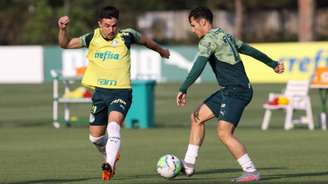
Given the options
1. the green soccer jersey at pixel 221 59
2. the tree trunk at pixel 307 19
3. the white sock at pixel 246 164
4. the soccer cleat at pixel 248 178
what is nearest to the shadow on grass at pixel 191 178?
the soccer cleat at pixel 248 178

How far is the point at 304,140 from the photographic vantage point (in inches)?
828

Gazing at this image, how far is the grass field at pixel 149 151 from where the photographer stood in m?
14.1

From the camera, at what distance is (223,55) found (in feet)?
43.7

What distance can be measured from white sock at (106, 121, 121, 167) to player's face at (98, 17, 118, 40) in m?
1.09

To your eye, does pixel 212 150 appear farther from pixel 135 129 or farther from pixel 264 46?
pixel 264 46

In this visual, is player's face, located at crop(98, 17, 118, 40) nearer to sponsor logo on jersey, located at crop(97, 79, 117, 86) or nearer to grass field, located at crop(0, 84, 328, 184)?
sponsor logo on jersey, located at crop(97, 79, 117, 86)

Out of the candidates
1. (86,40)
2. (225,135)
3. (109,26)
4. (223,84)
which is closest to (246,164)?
(225,135)

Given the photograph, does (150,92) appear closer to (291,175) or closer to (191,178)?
(291,175)

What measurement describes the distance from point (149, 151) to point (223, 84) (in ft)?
17.6

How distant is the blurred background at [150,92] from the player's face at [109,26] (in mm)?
1744

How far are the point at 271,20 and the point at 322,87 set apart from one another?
54708 millimetres

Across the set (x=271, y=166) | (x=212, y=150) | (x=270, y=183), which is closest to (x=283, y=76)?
(x=212, y=150)

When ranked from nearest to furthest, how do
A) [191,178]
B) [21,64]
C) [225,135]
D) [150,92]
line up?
[225,135] < [191,178] < [150,92] < [21,64]

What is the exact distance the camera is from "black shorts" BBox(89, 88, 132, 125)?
1388 centimetres
